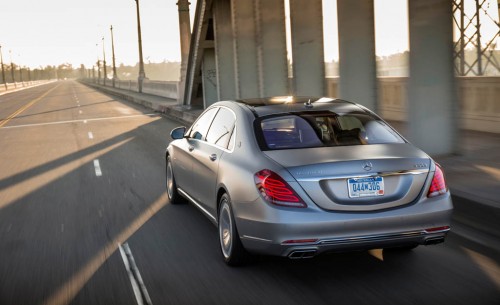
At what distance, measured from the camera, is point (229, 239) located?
5758 mm

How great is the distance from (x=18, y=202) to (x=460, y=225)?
6127 mm

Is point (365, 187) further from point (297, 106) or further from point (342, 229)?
point (297, 106)

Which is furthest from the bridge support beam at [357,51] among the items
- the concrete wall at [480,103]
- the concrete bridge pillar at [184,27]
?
the concrete bridge pillar at [184,27]

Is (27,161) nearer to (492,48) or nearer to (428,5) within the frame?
(428,5)

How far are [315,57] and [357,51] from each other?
328cm

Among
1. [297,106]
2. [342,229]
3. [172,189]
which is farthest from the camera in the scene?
[172,189]

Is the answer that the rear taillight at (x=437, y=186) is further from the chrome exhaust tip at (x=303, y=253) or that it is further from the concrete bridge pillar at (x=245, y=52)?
the concrete bridge pillar at (x=245, y=52)

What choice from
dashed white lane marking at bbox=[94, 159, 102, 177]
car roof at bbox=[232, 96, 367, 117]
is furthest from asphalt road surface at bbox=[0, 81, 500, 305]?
dashed white lane marking at bbox=[94, 159, 102, 177]

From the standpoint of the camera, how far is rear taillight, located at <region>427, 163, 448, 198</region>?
518cm

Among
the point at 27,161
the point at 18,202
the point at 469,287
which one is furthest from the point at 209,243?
the point at 27,161

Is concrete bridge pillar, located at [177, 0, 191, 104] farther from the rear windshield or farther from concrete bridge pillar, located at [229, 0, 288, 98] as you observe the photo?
the rear windshield

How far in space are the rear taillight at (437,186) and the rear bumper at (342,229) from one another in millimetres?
67

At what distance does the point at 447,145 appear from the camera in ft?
33.8

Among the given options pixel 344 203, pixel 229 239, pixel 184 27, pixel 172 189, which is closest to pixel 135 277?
pixel 229 239
